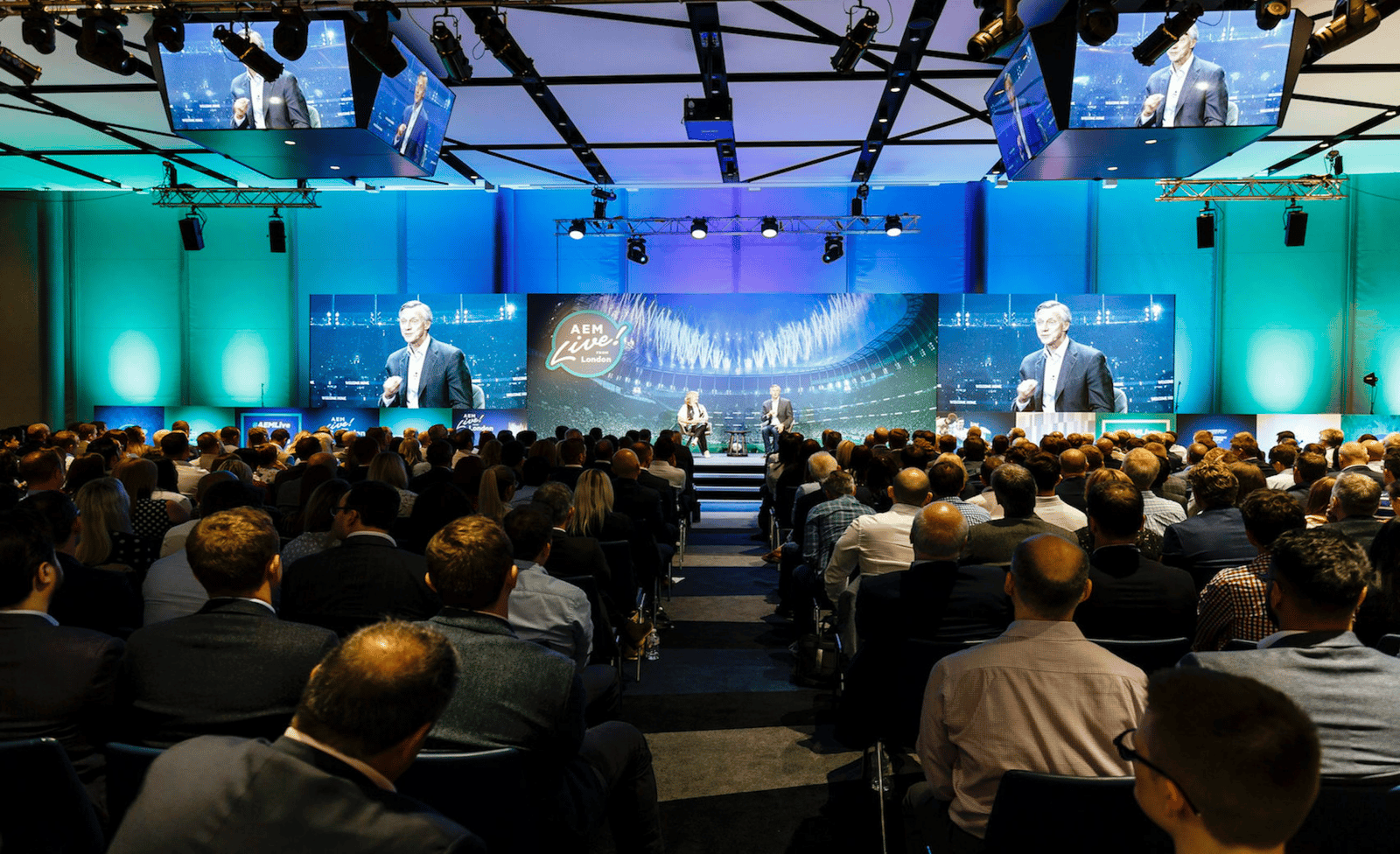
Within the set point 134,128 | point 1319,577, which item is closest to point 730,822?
point 1319,577

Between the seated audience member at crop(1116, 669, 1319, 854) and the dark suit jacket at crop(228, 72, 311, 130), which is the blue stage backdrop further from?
the seated audience member at crop(1116, 669, 1319, 854)

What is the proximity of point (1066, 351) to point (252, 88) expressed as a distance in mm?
12447

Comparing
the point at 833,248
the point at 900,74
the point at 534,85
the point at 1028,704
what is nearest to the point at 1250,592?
the point at 1028,704

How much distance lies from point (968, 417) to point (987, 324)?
5.14 ft

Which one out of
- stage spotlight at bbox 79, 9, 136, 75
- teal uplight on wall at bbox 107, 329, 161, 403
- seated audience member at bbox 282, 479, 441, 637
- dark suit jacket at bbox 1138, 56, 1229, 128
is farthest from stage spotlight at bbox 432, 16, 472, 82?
teal uplight on wall at bbox 107, 329, 161, 403

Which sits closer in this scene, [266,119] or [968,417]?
[266,119]

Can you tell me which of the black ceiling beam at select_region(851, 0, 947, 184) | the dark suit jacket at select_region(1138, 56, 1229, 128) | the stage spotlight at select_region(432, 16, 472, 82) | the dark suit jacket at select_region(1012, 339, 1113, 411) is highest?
the black ceiling beam at select_region(851, 0, 947, 184)

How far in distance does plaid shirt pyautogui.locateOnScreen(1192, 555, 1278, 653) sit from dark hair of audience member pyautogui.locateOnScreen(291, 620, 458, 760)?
273 cm

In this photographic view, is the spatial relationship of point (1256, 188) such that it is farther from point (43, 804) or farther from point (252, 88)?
point (43, 804)

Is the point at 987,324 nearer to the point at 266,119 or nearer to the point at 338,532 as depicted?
the point at 266,119

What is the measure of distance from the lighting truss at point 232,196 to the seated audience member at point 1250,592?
12.5 m

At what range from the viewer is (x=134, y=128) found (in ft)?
33.8

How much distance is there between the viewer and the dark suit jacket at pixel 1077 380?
14.5m

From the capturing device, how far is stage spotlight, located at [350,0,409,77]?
5.69 metres
